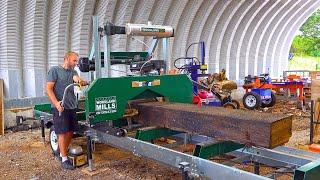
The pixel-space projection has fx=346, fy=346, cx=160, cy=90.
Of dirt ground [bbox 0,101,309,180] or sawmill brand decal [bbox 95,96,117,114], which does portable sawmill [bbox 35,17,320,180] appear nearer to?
sawmill brand decal [bbox 95,96,117,114]

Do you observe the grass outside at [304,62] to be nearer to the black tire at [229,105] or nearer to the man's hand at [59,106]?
the black tire at [229,105]

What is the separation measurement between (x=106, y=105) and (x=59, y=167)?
5.30 feet

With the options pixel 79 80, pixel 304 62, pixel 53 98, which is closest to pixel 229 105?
pixel 79 80

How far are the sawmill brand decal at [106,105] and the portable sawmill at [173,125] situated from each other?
0.01 m

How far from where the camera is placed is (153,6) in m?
10.4

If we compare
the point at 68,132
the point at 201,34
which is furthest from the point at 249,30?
the point at 68,132

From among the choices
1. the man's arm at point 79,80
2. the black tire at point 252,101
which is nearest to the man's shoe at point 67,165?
the man's arm at point 79,80

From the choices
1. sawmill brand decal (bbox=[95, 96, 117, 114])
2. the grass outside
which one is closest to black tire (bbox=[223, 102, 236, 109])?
sawmill brand decal (bbox=[95, 96, 117, 114])

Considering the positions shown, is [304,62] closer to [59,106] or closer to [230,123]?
[59,106]

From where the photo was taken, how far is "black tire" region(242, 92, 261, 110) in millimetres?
10281

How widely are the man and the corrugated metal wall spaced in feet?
11.3

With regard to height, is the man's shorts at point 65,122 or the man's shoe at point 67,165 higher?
the man's shorts at point 65,122

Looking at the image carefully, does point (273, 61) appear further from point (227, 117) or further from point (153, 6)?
point (227, 117)

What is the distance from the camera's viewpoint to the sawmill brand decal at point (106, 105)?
4.48 metres
